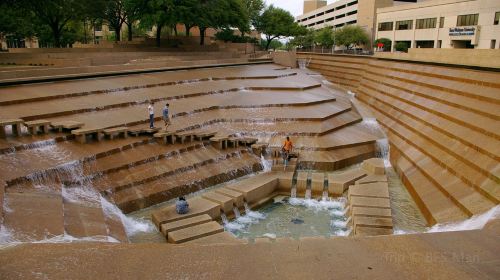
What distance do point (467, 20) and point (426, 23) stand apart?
665 centimetres

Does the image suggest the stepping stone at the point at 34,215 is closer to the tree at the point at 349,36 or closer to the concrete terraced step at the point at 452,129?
the concrete terraced step at the point at 452,129

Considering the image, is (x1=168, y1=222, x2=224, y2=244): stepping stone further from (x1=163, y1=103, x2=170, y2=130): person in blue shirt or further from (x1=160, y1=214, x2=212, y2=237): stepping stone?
(x1=163, y1=103, x2=170, y2=130): person in blue shirt

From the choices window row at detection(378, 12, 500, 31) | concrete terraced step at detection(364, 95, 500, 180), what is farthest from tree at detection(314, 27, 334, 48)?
concrete terraced step at detection(364, 95, 500, 180)

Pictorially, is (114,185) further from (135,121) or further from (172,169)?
(135,121)

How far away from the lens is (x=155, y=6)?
3033cm

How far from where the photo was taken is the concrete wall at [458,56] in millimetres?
15344

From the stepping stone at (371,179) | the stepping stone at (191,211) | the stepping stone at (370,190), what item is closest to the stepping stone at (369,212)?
the stepping stone at (370,190)

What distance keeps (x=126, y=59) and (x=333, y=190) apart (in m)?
18.5

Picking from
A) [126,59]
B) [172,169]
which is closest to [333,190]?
[172,169]

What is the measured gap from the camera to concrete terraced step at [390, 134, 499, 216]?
9.23 meters

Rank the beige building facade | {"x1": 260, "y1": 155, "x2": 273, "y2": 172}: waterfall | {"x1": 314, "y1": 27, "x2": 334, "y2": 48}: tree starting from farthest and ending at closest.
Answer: {"x1": 314, "y1": 27, "x2": 334, "y2": 48}: tree
the beige building facade
{"x1": 260, "y1": 155, "x2": 273, "y2": 172}: waterfall

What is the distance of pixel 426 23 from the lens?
151ft

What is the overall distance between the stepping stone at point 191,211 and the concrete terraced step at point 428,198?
18.4ft

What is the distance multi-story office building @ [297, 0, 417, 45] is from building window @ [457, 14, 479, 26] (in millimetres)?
20053
